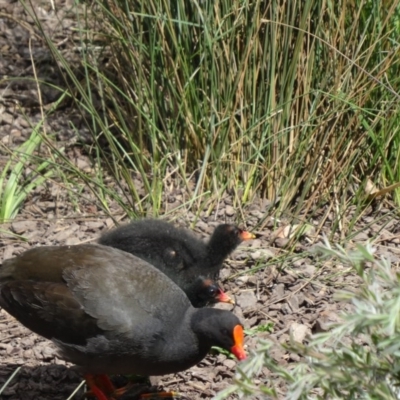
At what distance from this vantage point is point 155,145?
574cm

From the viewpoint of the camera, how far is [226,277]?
17.2ft

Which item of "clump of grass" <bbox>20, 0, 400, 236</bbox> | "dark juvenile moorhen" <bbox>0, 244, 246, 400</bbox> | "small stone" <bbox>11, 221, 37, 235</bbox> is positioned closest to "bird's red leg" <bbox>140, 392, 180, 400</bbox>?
"dark juvenile moorhen" <bbox>0, 244, 246, 400</bbox>

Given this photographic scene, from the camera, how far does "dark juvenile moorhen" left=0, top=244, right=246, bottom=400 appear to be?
4.14 meters

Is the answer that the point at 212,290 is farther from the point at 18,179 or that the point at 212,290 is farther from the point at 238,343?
the point at 18,179

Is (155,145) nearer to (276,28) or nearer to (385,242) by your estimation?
(276,28)

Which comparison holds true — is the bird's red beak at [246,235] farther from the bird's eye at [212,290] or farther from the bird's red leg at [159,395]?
the bird's red leg at [159,395]

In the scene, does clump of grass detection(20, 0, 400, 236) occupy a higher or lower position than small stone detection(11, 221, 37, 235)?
higher

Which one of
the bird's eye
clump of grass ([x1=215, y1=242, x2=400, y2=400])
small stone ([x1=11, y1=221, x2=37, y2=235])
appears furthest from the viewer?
small stone ([x1=11, y1=221, x2=37, y2=235])

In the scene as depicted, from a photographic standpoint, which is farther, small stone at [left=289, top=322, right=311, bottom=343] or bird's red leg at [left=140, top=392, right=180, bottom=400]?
small stone at [left=289, top=322, right=311, bottom=343]

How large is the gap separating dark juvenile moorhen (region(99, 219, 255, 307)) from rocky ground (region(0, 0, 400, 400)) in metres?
0.20

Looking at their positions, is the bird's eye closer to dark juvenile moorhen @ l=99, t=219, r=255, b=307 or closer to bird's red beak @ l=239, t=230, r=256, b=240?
dark juvenile moorhen @ l=99, t=219, r=255, b=307

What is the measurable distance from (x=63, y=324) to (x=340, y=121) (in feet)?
7.17

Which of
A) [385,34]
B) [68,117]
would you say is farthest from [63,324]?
[68,117]

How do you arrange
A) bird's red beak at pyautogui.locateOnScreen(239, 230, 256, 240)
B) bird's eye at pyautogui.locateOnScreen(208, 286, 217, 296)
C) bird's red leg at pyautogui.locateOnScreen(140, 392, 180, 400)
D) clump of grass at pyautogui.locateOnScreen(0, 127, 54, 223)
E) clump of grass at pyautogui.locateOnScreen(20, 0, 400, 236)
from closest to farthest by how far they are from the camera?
1. bird's red leg at pyautogui.locateOnScreen(140, 392, 180, 400)
2. bird's eye at pyautogui.locateOnScreen(208, 286, 217, 296)
3. bird's red beak at pyautogui.locateOnScreen(239, 230, 256, 240)
4. clump of grass at pyautogui.locateOnScreen(20, 0, 400, 236)
5. clump of grass at pyautogui.locateOnScreen(0, 127, 54, 223)
